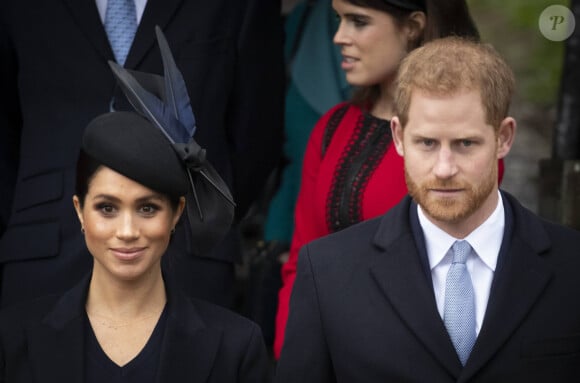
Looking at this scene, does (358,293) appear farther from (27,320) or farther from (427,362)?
(27,320)

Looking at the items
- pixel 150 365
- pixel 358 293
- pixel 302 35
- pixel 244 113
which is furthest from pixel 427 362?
pixel 302 35

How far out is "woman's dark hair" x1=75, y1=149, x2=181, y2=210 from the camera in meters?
3.83

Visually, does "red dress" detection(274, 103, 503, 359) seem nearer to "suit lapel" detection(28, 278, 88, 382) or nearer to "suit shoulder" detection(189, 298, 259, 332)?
"suit shoulder" detection(189, 298, 259, 332)

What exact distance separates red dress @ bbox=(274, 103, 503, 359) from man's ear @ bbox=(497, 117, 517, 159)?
26.4 inches

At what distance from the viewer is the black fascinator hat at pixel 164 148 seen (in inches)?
149

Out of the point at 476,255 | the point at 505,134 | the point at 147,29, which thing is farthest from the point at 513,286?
the point at 147,29

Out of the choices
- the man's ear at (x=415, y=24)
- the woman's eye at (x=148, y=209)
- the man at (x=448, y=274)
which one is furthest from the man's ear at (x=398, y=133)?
the man's ear at (x=415, y=24)

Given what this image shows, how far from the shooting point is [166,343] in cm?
384

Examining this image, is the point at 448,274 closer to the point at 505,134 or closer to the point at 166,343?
the point at 505,134

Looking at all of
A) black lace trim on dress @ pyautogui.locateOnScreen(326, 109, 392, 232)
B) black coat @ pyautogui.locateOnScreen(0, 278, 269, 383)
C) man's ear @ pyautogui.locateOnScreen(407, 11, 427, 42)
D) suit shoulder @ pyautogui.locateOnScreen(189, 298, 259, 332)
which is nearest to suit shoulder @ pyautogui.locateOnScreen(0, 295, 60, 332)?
black coat @ pyautogui.locateOnScreen(0, 278, 269, 383)

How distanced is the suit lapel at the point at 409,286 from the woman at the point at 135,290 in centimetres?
50

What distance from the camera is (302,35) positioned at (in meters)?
5.66

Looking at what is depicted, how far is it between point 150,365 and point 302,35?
2.16 meters

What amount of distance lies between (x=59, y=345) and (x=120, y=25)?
1.12 meters
